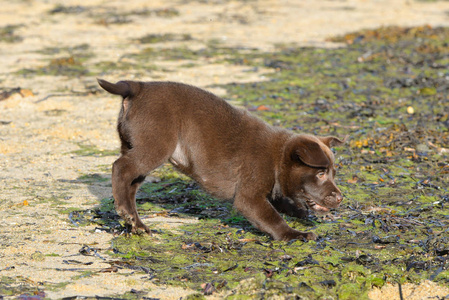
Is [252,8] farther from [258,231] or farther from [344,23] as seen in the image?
[258,231]

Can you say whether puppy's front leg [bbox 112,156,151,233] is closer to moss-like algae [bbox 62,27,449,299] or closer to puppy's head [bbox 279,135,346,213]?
moss-like algae [bbox 62,27,449,299]

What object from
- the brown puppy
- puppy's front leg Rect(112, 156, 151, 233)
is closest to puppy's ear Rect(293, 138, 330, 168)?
the brown puppy

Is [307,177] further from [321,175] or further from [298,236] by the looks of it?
[298,236]

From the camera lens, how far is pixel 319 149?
5762 mm

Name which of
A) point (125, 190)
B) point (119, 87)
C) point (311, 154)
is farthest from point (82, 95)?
point (311, 154)

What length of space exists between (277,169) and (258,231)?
24.9 inches

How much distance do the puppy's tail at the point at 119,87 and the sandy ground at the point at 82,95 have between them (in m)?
1.27

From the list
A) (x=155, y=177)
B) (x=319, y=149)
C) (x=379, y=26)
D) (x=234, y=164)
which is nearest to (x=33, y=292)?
(x=234, y=164)

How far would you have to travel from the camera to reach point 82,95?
11.1 m

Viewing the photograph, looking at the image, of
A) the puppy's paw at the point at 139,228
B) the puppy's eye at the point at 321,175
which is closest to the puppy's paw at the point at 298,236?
the puppy's eye at the point at 321,175

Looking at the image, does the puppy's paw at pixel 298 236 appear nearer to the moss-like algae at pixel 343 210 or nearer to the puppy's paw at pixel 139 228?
the moss-like algae at pixel 343 210

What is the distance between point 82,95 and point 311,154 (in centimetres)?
626

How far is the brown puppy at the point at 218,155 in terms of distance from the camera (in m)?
5.78

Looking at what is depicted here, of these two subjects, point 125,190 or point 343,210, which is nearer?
point 125,190
